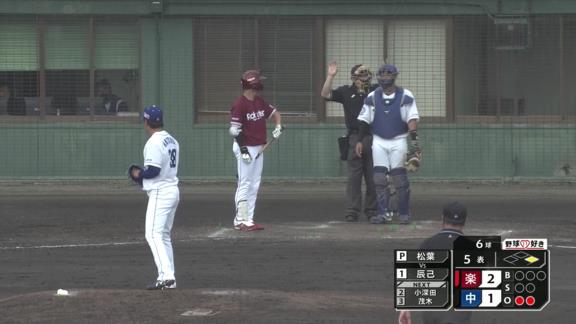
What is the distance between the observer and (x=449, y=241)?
717 centimetres

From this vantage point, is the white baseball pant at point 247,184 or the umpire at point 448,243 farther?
the white baseball pant at point 247,184

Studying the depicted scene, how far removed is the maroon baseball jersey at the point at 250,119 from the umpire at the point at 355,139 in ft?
3.69

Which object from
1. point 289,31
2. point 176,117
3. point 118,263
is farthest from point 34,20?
point 118,263

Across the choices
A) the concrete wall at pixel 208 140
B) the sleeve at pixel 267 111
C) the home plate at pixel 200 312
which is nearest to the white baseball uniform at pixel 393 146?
the sleeve at pixel 267 111

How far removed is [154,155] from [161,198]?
396mm

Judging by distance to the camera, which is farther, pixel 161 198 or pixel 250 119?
pixel 250 119

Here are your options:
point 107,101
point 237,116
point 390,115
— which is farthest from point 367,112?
point 107,101

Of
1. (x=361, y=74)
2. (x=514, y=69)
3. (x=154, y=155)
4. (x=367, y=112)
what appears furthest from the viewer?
(x=514, y=69)

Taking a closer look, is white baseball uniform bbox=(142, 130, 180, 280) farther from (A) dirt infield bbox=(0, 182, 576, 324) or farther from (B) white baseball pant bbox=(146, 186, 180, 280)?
(A) dirt infield bbox=(0, 182, 576, 324)

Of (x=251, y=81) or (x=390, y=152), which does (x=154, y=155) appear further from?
(x=390, y=152)

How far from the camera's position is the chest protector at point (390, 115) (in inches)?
568

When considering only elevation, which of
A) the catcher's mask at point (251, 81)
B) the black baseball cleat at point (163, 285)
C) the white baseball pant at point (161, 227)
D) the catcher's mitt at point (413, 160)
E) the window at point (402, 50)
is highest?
the window at point (402, 50)

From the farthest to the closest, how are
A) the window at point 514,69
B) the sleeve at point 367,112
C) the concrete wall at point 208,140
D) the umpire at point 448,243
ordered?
the window at point 514,69 < the concrete wall at point 208,140 < the sleeve at point 367,112 < the umpire at point 448,243

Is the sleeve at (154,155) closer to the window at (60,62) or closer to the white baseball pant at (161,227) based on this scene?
the white baseball pant at (161,227)
